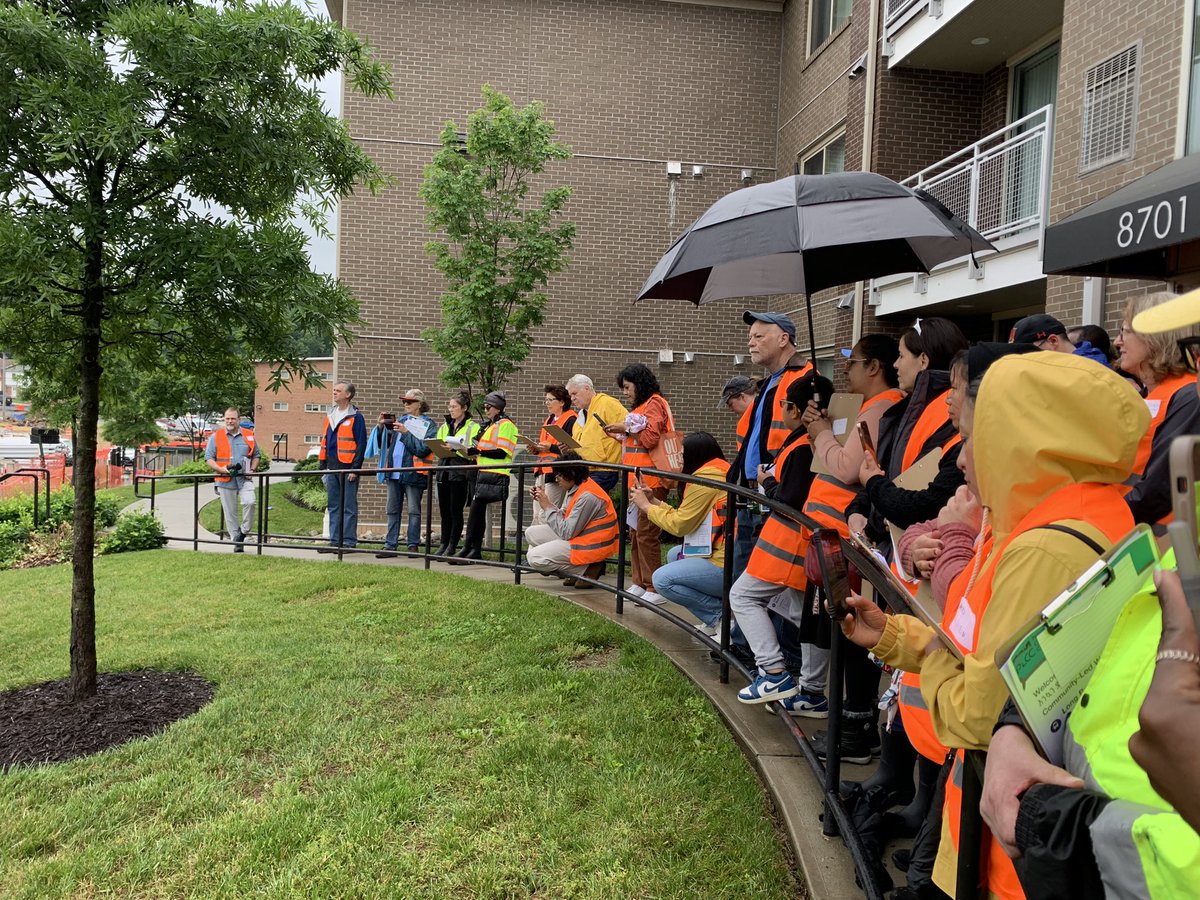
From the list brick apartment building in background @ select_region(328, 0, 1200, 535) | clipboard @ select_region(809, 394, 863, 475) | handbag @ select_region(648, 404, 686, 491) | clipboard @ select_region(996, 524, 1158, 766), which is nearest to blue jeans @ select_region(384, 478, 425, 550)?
handbag @ select_region(648, 404, 686, 491)

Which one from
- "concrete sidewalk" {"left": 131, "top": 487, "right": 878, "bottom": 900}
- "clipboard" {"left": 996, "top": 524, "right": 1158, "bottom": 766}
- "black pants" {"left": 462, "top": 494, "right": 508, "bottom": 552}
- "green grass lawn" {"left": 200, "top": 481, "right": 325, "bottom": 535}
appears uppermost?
"clipboard" {"left": 996, "top": 524, "right": 1158, "bottom": 766}

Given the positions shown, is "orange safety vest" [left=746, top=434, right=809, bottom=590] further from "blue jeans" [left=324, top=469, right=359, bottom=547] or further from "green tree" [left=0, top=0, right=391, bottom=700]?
"blue jeans" [left=324, top=469, right=359, bottom=547]

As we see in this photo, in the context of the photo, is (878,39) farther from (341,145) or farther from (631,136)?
(341,145)

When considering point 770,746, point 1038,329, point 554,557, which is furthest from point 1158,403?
point 554,557

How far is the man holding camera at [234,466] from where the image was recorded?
11.8 metres

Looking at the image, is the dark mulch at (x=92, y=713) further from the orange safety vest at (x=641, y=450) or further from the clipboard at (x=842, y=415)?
the clipboard at (x=842, y=415)

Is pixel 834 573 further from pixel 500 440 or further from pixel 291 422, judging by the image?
pixel 291 422

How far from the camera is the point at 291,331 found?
17.1 ft

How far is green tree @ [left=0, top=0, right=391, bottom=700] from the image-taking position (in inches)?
165

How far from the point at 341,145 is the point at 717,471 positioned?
122 inches

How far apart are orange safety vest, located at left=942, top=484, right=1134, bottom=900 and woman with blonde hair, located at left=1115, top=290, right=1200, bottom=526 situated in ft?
3.88

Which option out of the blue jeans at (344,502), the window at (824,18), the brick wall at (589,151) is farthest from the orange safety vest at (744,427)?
the window at (824,18)

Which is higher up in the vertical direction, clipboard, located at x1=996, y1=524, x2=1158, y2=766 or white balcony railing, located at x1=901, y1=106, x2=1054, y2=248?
white balcony railing, located at x1=901, y1=106, x2=1054, y2=248

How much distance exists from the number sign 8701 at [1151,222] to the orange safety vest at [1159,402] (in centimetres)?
110
